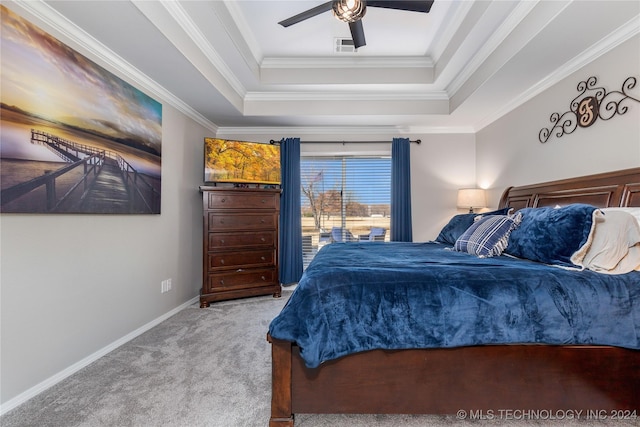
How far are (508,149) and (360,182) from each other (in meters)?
1.92

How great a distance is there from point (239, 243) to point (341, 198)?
169 centimetres

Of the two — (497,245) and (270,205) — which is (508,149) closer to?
(497,245)

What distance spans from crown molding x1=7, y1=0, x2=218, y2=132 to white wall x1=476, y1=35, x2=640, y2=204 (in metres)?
3.87

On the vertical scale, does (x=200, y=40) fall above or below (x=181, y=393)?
above

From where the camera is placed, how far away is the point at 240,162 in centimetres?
353

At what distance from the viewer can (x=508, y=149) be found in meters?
3.25

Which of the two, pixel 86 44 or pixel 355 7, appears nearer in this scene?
pixel 355 7

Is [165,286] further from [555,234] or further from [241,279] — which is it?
[555,234]

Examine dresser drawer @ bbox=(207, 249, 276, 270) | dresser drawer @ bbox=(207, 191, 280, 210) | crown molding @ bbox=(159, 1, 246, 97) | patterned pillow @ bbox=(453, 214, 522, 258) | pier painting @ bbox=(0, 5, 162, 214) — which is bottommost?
dresser drawer @ bbox=(207, 249, 276, 270)

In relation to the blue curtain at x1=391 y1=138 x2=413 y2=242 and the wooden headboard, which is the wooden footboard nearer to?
the wooden headboard

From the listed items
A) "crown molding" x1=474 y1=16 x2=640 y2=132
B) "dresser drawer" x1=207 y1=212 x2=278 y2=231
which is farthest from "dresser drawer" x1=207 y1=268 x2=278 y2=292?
"crown molding" x1=474 y1=16 x2=640 y2=132

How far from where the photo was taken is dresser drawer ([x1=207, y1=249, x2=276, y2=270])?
3.22 m

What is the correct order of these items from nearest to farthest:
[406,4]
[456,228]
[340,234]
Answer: [406,4]
[456,228]
[340,234]

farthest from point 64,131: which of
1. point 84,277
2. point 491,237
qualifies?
point 491,237
